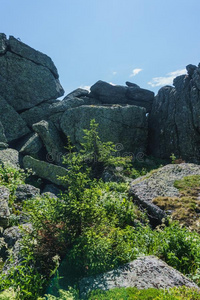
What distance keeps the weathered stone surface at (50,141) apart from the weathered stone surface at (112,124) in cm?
122

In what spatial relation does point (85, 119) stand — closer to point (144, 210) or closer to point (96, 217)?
point (144, 210)

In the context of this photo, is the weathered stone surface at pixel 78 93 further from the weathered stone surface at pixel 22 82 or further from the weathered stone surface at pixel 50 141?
the weathered stone surface at pixel 50 141

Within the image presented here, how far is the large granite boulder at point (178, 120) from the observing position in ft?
71.7

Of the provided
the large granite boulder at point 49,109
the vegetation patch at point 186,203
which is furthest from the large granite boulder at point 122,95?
the vegetation patch at point 186,203

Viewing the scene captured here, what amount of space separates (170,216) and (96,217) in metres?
4.11

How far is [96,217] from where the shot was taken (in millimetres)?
5953

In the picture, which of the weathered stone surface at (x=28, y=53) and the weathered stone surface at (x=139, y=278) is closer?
the weathered stone surface at (x=139, y=278)

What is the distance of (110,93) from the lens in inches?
1123

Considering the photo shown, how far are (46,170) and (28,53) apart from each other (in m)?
16.8

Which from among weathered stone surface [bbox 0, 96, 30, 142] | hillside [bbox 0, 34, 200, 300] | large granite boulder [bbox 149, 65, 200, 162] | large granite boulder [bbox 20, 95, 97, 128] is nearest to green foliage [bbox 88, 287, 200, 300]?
hillside [bbox 0, 34, 200, 300]

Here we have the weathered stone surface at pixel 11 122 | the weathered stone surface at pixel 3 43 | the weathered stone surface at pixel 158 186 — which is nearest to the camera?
the weathered stone surface at pixel 158 186

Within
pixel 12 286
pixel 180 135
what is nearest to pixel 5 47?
pixel 180 135

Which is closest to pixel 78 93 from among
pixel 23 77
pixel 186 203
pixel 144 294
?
pixel 23 77

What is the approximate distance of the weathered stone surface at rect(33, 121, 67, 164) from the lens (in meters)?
22.1
